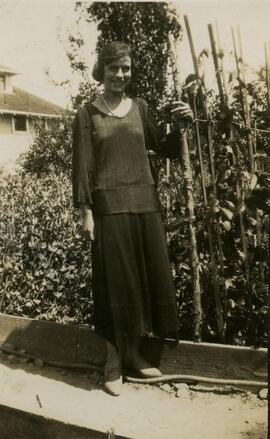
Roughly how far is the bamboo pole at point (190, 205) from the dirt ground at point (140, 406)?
46cm

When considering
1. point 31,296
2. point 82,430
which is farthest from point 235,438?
point 31,296

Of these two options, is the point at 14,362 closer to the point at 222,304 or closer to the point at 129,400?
the point at 129,400

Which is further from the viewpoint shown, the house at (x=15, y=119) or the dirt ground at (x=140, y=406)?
the house at (x=15, y=119)

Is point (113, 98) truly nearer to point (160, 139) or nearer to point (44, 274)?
point (160, 139)

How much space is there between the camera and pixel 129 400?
3111 mm

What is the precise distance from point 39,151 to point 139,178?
16389 millimetres

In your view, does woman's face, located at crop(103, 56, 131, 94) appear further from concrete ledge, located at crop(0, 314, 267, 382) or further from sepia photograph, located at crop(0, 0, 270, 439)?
concrete ledge, located at crop(0, 314, 267, 382)

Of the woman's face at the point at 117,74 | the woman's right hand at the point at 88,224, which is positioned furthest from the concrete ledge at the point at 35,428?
the woman's face at the point at 117,74

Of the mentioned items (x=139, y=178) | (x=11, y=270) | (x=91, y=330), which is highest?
(x=139, y=178)

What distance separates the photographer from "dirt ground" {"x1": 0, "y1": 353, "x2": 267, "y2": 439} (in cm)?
261

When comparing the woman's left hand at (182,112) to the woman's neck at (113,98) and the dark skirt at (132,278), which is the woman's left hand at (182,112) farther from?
the dark skirt at (132,278)

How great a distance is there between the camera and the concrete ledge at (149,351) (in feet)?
10.3

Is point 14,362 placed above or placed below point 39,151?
below

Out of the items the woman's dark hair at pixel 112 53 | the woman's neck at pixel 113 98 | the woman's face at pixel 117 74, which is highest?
the woman's dark hair at pixel 112 53
